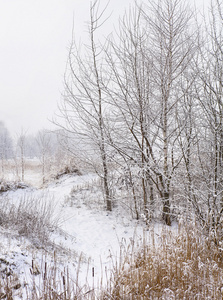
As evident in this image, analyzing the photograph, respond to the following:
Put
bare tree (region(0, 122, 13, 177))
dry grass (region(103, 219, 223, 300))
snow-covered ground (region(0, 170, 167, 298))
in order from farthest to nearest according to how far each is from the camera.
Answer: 1. bare tree (region(0, 122, 13, 177))
2. snow-covered ground (region(0, 170, 167, 298))
3. dry grass (region(103, 219, 223, 300))

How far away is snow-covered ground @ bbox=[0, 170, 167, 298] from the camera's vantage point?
2.86 m

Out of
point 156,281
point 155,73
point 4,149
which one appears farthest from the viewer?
point 4,149

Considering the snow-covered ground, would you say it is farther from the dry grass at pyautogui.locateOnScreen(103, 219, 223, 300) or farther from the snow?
the dry grass at pyautogui.locateOnScreen(103, 219, 223, 300)

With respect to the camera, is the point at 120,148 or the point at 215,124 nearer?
the point at 215,124

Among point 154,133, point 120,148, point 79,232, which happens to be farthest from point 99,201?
point 154,133

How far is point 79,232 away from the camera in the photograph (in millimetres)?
5969

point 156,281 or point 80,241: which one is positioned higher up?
point 156,281

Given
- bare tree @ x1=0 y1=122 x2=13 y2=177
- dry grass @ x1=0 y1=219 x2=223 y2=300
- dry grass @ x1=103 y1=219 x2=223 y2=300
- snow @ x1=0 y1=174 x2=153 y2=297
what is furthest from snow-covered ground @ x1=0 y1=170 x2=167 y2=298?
bare tree @ x1=0 y1=122 x2=13 y2=177

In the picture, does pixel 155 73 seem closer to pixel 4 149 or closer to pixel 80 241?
pixel 80 241

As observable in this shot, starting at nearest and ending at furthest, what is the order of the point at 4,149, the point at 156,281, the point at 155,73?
the point at 156,281 < the point at 155,73 < the point at 4,149

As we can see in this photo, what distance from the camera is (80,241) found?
523 cm

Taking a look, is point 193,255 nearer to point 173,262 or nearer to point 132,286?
point 173,262

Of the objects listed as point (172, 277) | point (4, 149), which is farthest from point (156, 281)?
point (4, 149)

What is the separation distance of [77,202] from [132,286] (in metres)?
6.65
